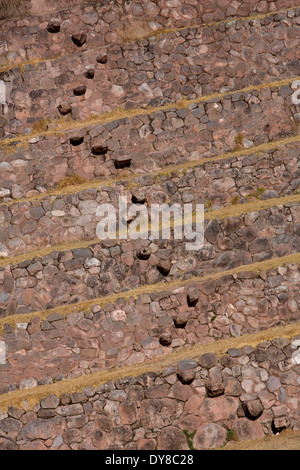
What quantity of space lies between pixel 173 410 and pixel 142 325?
1.28 m

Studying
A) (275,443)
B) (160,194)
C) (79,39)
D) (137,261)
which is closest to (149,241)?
(137,261)

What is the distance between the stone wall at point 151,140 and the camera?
10344 mm

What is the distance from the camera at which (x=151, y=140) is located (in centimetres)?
1051

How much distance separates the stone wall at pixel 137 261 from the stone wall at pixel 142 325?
0.29 m

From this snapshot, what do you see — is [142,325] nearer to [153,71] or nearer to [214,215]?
[214,215]

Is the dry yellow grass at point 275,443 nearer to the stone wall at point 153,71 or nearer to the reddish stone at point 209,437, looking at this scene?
the reddish stone at point 209,437

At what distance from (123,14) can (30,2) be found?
1.77 m

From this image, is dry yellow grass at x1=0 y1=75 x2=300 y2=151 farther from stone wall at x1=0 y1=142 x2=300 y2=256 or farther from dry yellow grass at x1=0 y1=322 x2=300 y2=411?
dry yellow grass at x1=0 y1=322 x2=300 y2=411

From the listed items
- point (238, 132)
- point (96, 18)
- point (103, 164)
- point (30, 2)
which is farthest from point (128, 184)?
point (30, 2)

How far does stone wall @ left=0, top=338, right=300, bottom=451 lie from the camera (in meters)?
8.20

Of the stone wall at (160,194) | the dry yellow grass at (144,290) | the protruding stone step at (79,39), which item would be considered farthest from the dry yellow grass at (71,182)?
the protruding stone step at (79,39)

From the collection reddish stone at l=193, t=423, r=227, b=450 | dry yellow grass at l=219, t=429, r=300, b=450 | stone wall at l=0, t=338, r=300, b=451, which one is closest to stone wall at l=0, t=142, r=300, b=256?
stone wall at l=0, t=338, r=300, b=451

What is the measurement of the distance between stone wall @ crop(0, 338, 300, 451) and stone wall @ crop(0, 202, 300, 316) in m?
1.44
